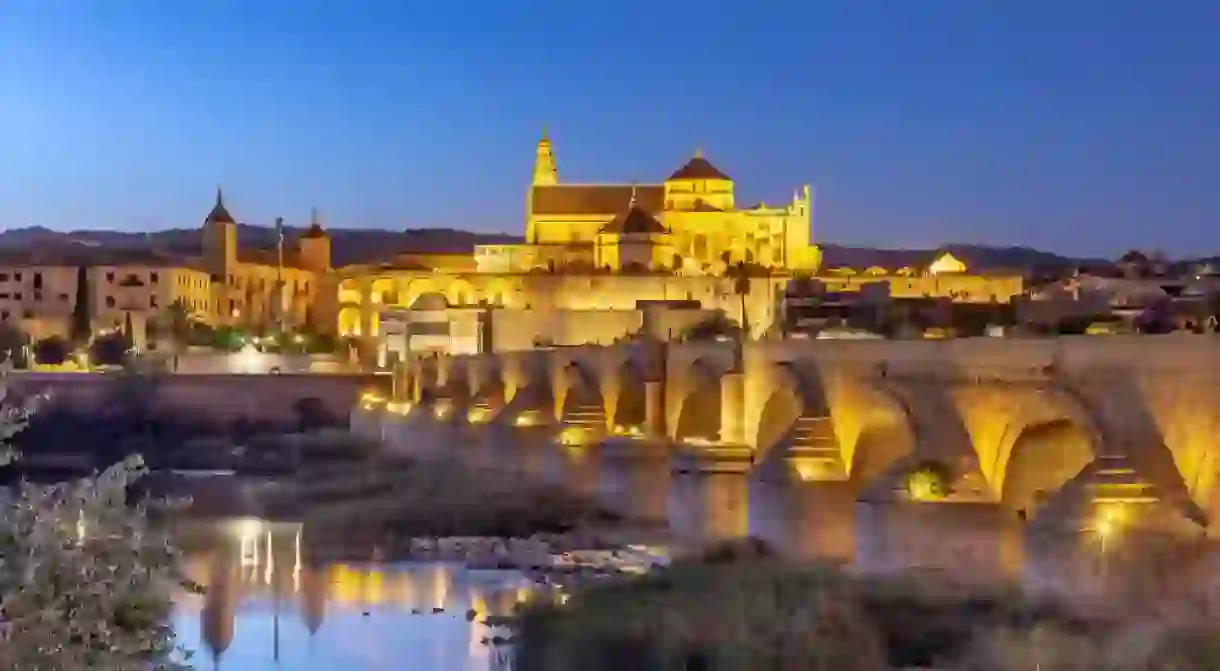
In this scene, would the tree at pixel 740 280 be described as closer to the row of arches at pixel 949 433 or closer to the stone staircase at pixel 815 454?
the row of arches at pixel 949 433

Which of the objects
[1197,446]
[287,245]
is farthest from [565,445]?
[287,245]

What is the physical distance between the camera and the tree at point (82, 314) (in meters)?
67.3

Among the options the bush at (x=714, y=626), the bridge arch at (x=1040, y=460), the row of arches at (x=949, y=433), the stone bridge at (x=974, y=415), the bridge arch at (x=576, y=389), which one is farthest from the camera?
the bridge arch at (x=576, y=389)

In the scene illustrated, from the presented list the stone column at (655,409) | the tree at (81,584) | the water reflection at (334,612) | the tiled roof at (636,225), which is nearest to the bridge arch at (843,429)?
the water reflection at (334,612)

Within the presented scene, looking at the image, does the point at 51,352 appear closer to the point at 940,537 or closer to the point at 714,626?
the point at 940,537

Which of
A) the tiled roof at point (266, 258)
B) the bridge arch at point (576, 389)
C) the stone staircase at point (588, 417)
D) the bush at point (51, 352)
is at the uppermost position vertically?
the tiled roof at point (266, 258)

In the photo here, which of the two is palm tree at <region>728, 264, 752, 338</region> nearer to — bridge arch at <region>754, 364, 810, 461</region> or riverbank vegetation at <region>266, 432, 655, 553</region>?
riverbank vegetation at <region>266, 432, 655, 553</region>

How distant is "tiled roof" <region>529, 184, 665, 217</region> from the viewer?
75.2 metres

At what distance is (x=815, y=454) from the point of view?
1798 cm

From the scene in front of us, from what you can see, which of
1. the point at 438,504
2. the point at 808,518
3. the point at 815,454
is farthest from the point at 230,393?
the point at 808,518

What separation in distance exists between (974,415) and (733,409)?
6741 millimetres

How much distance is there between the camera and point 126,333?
64062 mm

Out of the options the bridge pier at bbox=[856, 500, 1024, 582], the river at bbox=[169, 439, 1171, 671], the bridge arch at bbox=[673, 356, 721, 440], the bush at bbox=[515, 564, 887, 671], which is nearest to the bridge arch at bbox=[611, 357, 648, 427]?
the bridge arch at bbox=[673, 356, 721, 440]

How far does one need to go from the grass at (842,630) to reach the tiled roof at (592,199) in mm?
59112
